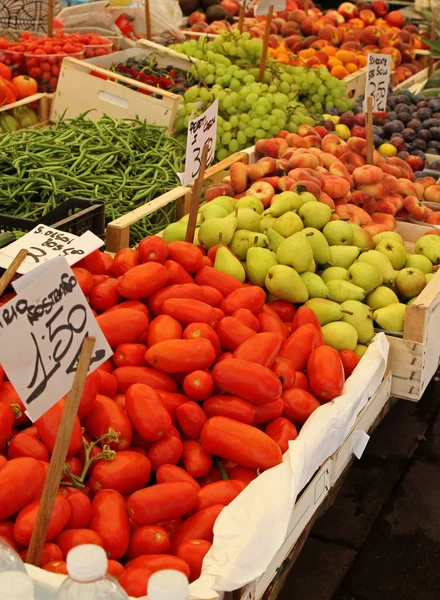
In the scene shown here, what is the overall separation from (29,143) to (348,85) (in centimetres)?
265

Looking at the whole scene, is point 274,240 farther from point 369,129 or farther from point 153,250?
point 369,129

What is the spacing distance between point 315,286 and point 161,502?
1119 mm

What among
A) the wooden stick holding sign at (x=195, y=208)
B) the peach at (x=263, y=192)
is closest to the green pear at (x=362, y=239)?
the peach at (x=263, y=192)

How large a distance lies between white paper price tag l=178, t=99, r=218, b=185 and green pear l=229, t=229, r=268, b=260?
253 mm

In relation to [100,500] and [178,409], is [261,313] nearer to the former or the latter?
[178,409]

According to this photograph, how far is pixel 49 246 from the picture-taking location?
7.18 ft

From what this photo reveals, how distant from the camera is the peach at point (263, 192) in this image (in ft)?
9.85

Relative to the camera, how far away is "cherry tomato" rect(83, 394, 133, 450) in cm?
170

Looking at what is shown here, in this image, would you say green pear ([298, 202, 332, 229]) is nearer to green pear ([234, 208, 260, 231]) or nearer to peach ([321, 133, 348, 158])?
green pear ([234, 208, 260, 231])

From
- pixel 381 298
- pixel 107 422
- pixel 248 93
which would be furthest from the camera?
pixel 248 93

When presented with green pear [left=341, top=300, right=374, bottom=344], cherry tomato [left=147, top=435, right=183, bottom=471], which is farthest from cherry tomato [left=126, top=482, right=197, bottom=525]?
green pear [left=341, top=300, right=374, bottom=344]

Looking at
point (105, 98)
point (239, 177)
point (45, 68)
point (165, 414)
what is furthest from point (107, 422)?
point (45, 68)

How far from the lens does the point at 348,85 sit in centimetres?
521

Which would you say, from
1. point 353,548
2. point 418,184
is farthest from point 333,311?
point 418,184
